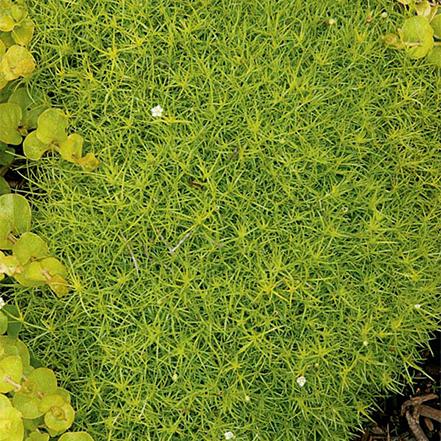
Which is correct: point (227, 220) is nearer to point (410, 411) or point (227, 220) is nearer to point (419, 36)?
point (419, 36)

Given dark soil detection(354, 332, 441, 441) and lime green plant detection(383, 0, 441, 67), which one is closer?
lime green plant detection(383, 0, 441, 67)

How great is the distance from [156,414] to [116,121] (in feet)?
2.32

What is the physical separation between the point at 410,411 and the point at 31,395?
1.08 meters

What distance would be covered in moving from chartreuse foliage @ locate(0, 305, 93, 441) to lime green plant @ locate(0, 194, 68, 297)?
0.34ft

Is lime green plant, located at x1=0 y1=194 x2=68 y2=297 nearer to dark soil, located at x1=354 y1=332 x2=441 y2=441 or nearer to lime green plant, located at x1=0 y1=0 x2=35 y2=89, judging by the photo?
lime green plant, located at x1=0 y1=0 x2=35 y2=89

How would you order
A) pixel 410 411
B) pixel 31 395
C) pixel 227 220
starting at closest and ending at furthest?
pixel 31 395
pixel 227 220
pixel 410 411

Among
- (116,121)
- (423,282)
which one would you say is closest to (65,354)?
(116,121)

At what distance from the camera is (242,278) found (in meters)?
1.29

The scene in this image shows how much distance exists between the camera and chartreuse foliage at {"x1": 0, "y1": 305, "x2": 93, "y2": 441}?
1.13 metres

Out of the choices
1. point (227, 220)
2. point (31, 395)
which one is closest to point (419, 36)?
point (227, 220)

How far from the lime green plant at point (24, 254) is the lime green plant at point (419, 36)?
3.22 ft

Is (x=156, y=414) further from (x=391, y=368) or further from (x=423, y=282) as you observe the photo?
(x=423, y=282)

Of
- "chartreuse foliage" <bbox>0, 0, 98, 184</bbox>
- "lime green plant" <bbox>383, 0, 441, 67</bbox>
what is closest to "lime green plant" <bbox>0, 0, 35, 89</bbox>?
"chartreuse foliage" <bbox>0, 0, 98, 184</bbox>

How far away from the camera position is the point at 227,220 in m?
1.30
